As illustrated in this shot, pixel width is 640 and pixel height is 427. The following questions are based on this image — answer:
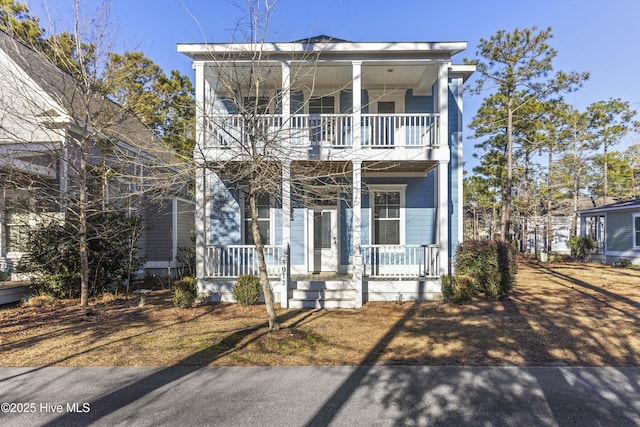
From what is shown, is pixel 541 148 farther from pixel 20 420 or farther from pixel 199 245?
pixel 20 420

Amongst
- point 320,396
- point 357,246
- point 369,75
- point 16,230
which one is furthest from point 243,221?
point 320,396

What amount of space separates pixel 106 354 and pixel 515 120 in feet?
66.6

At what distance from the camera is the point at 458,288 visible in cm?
797

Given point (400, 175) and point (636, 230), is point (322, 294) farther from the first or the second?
point (636, 230)

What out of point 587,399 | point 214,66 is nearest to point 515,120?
point 214,66

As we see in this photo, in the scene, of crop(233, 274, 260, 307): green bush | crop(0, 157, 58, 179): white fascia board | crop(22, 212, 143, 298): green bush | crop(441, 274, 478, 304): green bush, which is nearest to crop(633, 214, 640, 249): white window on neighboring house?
crop(441, 274, 478, 304): green bush

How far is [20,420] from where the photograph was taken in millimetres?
3230

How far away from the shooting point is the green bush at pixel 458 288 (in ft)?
26.1

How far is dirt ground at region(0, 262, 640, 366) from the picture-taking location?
15.5ft

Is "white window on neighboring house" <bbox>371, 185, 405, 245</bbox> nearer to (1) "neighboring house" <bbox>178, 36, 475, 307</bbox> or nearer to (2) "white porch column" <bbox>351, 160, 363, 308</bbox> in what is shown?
(1) "neighboring house" <bbox>178, 36, 475, 307</bbox>

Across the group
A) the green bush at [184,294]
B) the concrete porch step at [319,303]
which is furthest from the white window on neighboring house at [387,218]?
the green bush at [184,294]

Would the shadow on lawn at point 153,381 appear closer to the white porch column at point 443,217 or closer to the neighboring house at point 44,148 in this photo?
the neighboring house at point 44,148

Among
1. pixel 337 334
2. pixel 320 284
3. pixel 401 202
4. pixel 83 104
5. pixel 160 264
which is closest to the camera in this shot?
pixel 337 334

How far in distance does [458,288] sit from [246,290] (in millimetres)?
4939
